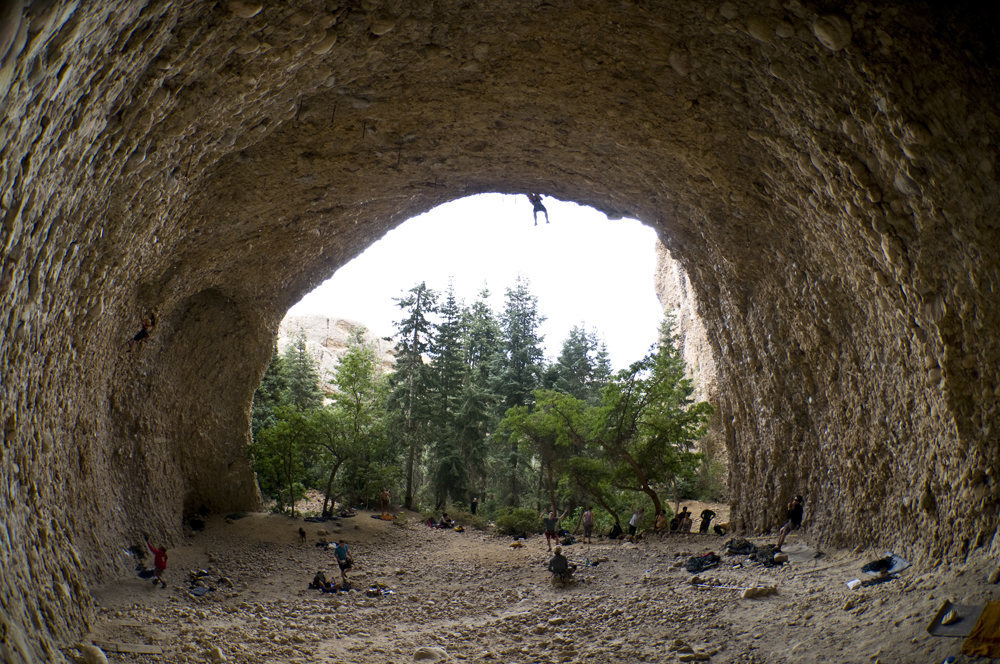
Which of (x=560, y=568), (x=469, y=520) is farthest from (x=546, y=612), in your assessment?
(x=469, y=520)

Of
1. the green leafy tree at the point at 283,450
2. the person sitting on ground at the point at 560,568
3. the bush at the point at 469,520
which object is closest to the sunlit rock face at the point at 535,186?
the person sitting on ground at the point at 560,568

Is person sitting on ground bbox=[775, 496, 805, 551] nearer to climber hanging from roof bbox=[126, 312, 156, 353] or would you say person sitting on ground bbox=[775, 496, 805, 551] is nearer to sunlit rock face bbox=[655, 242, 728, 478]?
climber hanging from roof bbox=[126, 312, 156, 353]

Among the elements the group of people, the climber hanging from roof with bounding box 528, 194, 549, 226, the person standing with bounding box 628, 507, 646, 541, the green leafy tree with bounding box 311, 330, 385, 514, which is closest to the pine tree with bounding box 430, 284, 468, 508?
the green leafy tree with bounding box 311, 330, 385, 514

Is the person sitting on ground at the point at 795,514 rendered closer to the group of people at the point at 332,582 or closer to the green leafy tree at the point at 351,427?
the group of people at the point at 332,582

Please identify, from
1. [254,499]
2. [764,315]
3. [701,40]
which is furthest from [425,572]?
[701,40]

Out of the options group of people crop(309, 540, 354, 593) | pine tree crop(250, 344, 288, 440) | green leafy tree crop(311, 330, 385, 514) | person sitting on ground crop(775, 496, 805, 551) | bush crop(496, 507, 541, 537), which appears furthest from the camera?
pine tree crop(250, 344, 288, 440)

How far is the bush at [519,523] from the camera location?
19141mm

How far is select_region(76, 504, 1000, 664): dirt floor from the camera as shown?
5.64 meters

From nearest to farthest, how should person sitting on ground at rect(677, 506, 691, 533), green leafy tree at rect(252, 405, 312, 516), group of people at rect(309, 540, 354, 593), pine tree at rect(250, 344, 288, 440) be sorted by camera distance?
group of people at rect(309, 540, 354, 593), person sitting on ground at rect(677, 506, 691, 533), green leafy tree at rect(252, 405, 312, 516), pine tree at rect(250, 344, 288, 440)

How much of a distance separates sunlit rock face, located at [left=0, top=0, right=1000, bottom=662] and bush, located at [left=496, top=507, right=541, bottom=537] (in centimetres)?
869

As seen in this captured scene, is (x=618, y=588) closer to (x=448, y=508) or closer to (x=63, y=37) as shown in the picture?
(x=63, y=37)

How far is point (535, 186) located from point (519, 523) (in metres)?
12.0

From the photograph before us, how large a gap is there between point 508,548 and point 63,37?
1549 centimetres

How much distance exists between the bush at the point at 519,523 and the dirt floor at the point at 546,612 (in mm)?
5934
